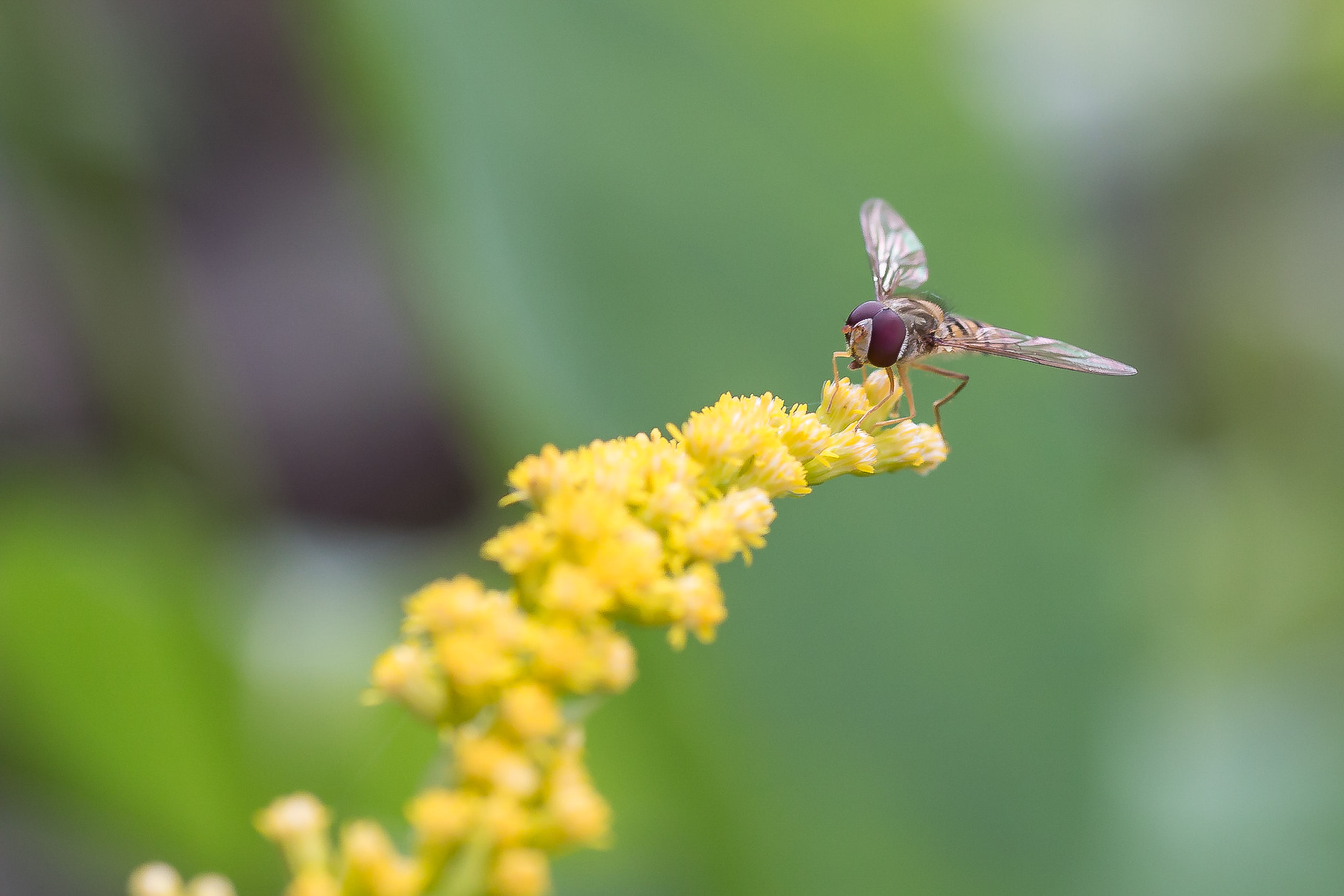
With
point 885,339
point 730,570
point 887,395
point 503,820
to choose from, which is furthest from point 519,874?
point 730,570

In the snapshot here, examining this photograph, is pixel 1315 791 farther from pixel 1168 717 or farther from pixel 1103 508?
pixel 1103 508

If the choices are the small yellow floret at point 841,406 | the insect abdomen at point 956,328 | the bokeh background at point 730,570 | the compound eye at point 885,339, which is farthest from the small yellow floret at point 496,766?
the bokeh background at point 730,570

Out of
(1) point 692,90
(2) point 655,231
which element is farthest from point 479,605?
(1) point 692,90

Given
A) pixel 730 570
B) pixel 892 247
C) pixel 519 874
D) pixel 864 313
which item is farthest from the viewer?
pixel 730 570

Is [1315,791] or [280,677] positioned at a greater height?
[280,677]

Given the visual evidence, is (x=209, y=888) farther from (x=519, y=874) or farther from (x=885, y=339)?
(x=885, y=339)

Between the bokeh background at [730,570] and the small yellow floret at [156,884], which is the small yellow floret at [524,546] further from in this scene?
the bokeh background at [730,570]

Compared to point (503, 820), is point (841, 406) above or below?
above
